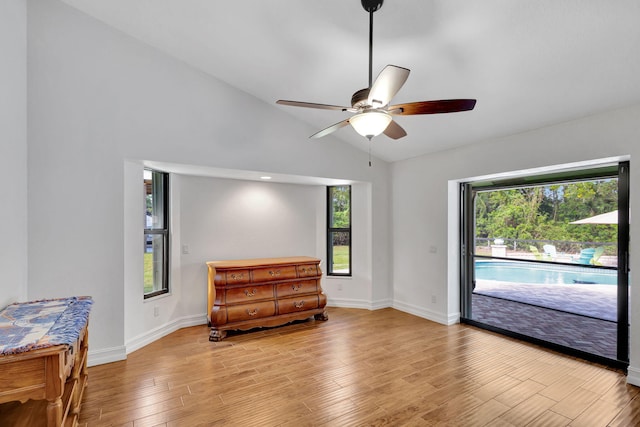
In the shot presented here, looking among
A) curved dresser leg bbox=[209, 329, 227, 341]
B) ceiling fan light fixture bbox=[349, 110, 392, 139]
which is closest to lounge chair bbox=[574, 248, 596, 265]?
ceiling fan light fixture bbox=[349, 110, 392, 139]

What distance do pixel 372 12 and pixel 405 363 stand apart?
10.2ft

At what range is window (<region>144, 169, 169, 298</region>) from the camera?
3752 millimetres

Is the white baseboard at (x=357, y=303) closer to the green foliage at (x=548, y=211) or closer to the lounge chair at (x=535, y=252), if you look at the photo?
the green foliage at (x=548, y=211)

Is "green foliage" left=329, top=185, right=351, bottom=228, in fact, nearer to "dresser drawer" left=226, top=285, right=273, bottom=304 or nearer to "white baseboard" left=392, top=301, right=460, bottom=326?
"white baseboard" left=392, top=301, right=460, bottom=326

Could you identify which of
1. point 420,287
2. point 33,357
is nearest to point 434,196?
point 420,287

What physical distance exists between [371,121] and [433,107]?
40 centimetres

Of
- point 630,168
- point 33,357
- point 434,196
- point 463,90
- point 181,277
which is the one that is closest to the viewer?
point 33,357

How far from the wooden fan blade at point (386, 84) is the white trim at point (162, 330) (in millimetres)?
3426

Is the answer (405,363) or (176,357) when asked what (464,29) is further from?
(176,357)

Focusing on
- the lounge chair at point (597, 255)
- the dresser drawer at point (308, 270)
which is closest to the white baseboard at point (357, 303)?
the dresser drawer at point (308, 270)

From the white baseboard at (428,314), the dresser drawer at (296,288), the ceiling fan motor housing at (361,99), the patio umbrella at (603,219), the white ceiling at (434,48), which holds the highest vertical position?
the white ceiling at (434,48)

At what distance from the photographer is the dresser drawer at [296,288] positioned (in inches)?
163

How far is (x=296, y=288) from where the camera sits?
4254 millimetres

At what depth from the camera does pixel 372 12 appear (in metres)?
2.19
